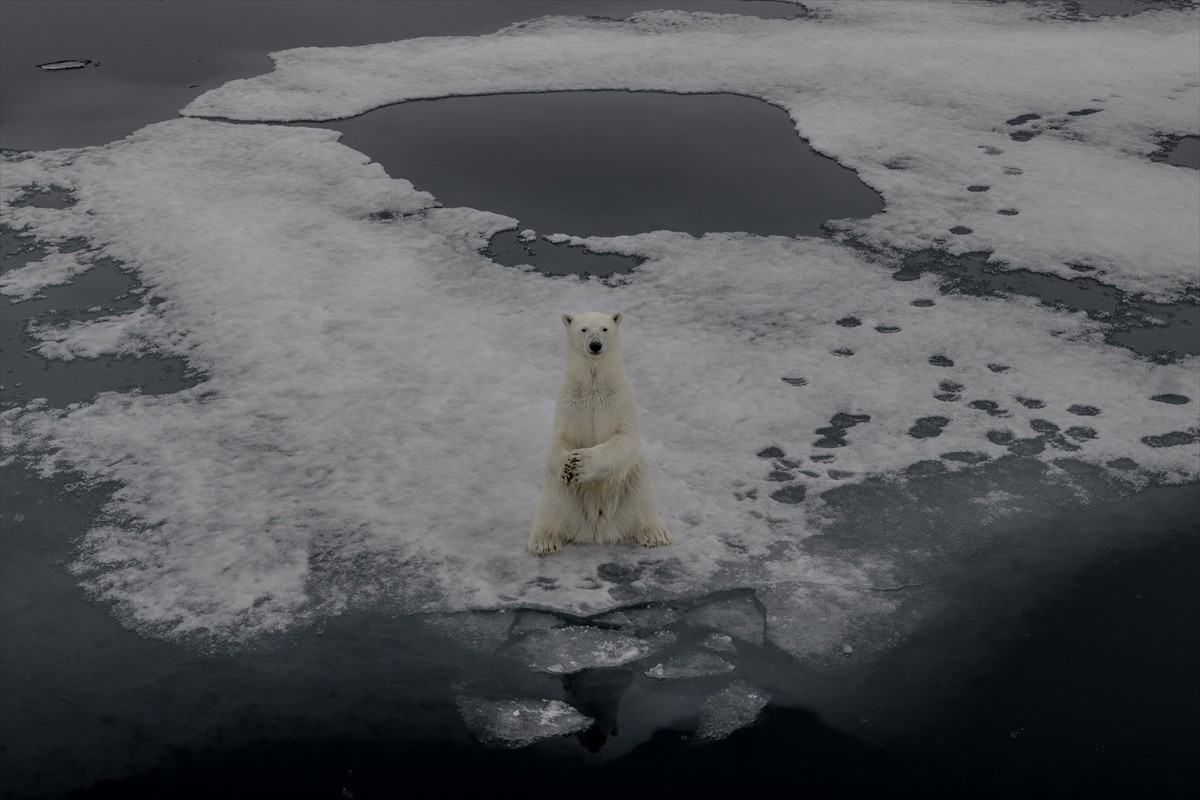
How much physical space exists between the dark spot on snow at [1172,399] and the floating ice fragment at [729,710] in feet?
13.4

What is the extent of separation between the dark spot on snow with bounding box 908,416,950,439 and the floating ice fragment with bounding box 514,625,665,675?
2.70 meters

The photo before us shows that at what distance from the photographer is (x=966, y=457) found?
699cm

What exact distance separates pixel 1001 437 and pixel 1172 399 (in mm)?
1375

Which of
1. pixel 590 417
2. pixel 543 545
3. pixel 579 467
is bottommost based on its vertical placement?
pixel 543 545

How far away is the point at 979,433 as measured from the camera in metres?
Answer: 7.24

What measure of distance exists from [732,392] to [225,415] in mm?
3394

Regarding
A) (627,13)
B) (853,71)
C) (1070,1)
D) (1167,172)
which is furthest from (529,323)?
(1070,1)

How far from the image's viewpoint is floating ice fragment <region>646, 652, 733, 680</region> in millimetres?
5242

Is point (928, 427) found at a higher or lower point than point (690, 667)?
higher

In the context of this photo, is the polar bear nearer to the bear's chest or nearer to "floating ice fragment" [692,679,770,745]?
the bear's chest

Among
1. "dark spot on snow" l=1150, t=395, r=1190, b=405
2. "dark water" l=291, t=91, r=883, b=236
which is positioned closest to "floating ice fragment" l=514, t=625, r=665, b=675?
"dark spot on snow" l=1150, t=395, r=1190, b=405

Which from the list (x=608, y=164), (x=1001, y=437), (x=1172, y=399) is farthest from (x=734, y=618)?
(x=608, y=164)

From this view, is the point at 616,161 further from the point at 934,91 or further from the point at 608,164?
the point at 934,91

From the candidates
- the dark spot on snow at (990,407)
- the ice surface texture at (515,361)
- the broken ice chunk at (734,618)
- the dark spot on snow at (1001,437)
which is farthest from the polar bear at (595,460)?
the dark spot on snow at (990,407)
